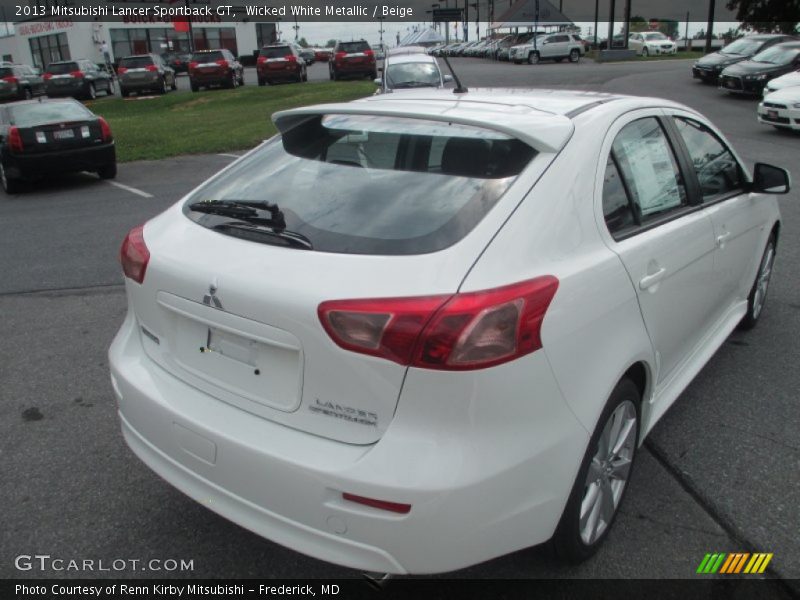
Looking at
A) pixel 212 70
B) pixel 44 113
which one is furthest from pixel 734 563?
pixel 212 70

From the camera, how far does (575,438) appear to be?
2293 millimetres

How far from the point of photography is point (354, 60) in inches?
1244

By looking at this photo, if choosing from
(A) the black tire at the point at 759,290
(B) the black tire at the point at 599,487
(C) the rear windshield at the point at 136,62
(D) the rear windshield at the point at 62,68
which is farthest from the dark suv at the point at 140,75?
(B) the black tire at the point at 599,487

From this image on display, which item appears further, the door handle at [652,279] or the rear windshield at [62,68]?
the rear windshield at [62,68]

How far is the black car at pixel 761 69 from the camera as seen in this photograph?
19359 mm

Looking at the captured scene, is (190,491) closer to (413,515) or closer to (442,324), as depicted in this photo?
(413,515)

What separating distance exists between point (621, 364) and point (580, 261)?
0.42m

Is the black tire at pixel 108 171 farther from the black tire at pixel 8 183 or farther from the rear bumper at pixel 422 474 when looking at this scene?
the rear bumper at pixel 422 474

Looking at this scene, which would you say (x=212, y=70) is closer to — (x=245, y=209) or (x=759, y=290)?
(x=759, y=290)

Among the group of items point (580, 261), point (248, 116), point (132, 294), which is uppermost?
point (580, 261)

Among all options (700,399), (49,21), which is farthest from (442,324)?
(49,21)

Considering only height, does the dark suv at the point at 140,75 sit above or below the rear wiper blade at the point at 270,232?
below

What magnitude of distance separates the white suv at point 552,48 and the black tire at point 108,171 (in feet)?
124

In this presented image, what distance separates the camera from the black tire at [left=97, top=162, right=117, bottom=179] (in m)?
11.8
